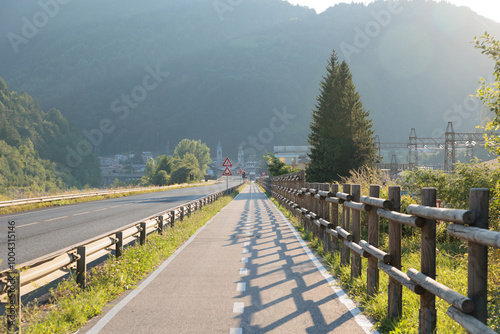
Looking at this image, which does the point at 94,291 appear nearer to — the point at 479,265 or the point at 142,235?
the point at 142,235

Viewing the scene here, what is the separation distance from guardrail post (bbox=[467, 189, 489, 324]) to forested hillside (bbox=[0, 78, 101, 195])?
348 feet

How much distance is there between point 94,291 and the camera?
19.2 ft

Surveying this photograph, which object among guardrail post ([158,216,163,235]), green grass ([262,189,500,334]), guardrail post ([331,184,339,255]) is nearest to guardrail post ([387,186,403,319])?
green grass ([262,189,500,334])

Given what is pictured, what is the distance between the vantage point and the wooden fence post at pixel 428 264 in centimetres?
382

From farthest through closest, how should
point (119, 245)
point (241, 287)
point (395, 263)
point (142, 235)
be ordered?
point (142, 235), point (119, 245), point (241, 287), point (395, 263)

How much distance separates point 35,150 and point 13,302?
14404 centimetres

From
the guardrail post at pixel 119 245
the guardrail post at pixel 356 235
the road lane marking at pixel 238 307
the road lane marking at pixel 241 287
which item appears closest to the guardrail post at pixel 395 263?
the guardrail post at pixel 356 235

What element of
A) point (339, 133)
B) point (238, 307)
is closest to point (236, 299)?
point (238, 307)

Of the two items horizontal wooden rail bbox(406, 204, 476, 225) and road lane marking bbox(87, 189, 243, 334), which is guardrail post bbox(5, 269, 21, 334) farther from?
horizontal wooden rail bbox(406, 204, 476, 225)

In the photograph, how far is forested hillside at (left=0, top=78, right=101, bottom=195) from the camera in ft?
362

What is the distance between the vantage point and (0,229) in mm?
14883

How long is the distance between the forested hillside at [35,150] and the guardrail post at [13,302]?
103m

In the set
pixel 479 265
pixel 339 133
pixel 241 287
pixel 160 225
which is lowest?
pixel 241 287

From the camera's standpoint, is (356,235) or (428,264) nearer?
(428,264)
